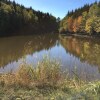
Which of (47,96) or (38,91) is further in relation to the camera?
(38,91)

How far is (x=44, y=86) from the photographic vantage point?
6.71 meters

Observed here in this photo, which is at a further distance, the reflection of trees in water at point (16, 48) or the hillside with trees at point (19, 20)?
the hillside with trees at point (19, 20)

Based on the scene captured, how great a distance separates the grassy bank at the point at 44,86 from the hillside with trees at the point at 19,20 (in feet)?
160

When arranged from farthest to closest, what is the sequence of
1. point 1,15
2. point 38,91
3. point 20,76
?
point 1,15 → point 20,76 → point 38,91

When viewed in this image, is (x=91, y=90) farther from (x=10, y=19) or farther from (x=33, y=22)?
(x=33, y=22)

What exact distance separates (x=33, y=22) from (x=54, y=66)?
83676 millimetres

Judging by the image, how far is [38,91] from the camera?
6156 mm

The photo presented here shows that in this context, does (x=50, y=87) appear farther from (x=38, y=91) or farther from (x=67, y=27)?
(x=67, y=27)

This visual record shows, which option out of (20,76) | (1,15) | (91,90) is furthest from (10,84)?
(1,15)

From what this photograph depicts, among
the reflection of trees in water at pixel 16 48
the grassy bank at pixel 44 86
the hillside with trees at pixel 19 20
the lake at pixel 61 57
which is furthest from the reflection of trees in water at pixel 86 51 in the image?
the hillside with trees at pixel 19 20

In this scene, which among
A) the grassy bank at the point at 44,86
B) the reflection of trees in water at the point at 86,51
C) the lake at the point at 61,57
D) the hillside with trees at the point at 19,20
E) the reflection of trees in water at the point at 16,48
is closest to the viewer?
the grassy bank at the point at 44,86

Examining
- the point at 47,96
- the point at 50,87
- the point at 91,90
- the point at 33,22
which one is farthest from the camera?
the point at 33,22

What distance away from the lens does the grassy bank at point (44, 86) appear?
5302 millimetres

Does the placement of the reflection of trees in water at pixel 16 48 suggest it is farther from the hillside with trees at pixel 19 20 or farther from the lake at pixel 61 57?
the hillside with trees at pixel 19 20
